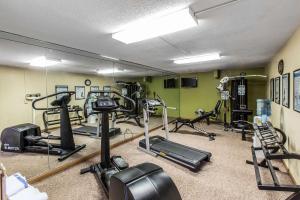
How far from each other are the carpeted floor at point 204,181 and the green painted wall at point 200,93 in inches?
133

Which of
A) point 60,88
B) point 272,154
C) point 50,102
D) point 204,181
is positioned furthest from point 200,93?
point 50,102

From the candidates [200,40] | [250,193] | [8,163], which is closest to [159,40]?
[200,40]

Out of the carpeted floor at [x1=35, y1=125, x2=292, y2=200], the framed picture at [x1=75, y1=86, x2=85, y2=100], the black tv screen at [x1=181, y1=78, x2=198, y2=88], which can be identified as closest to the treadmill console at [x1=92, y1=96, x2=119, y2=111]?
the carpeted floor at [x1=35, y1=125, x2=292, y2=200]

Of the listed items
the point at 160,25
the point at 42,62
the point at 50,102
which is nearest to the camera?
the point at 160,25

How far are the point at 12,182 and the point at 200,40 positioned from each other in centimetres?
311

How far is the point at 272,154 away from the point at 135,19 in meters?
2.18

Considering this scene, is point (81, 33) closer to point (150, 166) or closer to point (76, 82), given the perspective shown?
point (76, 82)

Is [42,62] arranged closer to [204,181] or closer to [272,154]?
[204,181]

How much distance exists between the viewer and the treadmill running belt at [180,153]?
290cm

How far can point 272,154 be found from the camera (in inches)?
73.2

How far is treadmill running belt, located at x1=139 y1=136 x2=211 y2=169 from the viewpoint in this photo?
2896 millimetres

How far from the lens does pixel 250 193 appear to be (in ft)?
7.15

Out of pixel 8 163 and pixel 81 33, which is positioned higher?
pixel 81 33

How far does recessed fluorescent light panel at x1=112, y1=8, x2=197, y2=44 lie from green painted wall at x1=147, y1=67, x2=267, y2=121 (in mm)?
4657
